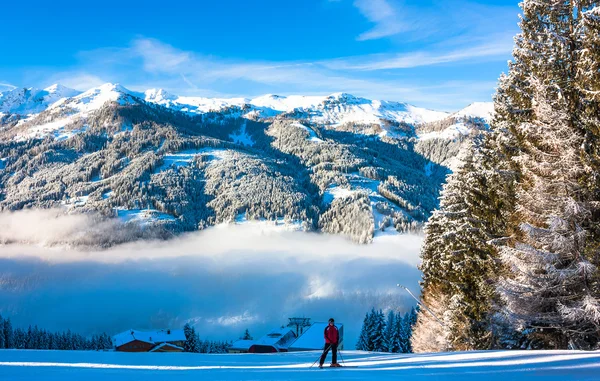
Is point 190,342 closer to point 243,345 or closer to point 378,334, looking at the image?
point 243,345

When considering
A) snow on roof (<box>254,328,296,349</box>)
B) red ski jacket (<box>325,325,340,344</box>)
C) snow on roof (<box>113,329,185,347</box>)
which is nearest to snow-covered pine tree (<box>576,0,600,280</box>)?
red ski jacket (<box>325,325,340,344</box>)

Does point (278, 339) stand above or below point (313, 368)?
below

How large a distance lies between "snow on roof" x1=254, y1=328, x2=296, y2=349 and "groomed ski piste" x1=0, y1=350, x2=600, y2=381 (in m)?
55.2

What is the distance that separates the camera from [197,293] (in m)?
188

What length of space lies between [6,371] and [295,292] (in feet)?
574

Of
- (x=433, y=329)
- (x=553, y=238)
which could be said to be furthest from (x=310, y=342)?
(x=553, y=238)

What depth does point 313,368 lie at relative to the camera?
11672 mm

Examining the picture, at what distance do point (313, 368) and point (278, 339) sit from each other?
6174 cm

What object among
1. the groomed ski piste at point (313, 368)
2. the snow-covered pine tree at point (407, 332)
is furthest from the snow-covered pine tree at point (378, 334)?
the groomed ski piste at point (313, 368)

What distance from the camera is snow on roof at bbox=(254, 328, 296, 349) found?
67325 mm

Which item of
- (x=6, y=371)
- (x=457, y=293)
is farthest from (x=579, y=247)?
(x=6, y=371)

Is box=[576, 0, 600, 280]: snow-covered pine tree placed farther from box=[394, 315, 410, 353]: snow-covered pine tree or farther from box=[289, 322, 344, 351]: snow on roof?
box=[394, 315, 410, 353]: snow-covered pine tree

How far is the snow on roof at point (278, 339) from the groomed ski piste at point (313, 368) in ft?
181

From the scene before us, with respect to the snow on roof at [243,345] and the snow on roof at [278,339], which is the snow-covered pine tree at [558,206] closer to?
the snow on roof at [278,339]
